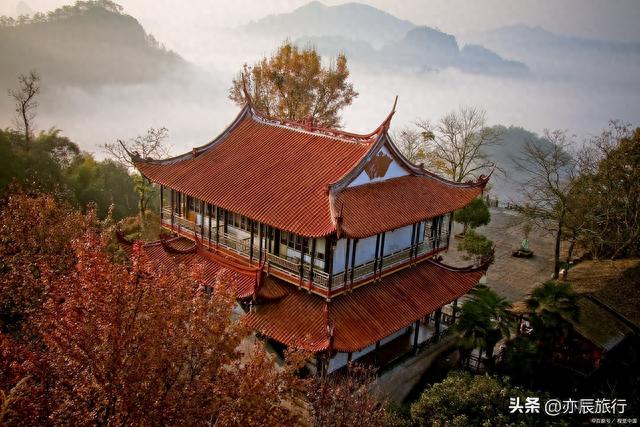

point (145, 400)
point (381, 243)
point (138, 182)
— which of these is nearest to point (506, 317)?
point (381, 243)

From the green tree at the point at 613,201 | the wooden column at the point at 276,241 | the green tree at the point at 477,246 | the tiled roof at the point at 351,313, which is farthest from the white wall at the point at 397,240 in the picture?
the green tree at the point at 613,201

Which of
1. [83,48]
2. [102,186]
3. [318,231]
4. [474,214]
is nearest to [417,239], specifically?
[318,231]

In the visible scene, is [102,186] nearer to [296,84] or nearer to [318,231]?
[296,84]

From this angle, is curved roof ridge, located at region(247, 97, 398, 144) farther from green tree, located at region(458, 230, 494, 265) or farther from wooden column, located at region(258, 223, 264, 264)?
green tree, located at region(458, 230, 494, 265)

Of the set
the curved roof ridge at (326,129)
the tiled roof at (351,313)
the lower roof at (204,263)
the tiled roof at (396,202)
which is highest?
the curved roof ridge at (326,129)

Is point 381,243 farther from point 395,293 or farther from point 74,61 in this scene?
point 74,61

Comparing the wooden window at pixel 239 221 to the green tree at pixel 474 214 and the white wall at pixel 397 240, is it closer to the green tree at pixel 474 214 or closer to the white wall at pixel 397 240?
the white wall at pixel 397 240
